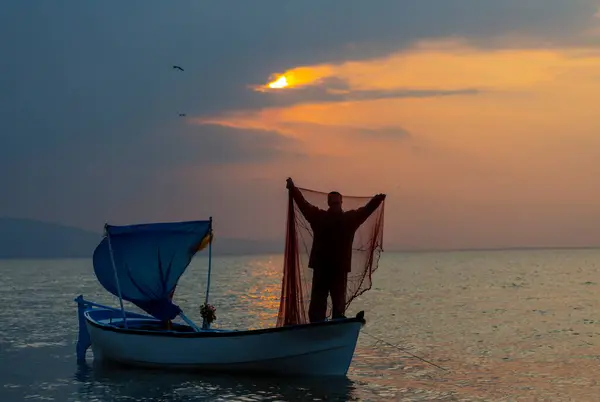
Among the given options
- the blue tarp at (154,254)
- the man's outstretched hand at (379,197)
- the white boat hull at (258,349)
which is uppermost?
the man's outstretched hand at (379,197)

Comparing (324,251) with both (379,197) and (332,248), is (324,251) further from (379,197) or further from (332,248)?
(379,197)

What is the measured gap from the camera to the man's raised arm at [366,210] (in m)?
17.4

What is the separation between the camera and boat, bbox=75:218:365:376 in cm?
1805

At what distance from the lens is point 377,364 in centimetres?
2355

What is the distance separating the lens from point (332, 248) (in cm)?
1733

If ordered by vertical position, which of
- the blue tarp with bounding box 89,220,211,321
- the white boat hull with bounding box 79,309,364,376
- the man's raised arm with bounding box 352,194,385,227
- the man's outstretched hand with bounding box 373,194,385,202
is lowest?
the white boat hull with bounding box 79,309,364,376

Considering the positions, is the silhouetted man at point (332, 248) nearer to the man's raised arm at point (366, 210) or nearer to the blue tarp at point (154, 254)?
the man's raised arm at point (366, 210)

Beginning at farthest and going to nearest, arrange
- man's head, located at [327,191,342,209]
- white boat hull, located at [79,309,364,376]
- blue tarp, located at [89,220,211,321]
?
1. blue tarp, located at [89,220,211,321]
2. white boat hull, located at [79,309,364,376]
3. man's head, located at [327,191,342,209]

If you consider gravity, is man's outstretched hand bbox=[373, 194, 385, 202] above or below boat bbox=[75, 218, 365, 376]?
above

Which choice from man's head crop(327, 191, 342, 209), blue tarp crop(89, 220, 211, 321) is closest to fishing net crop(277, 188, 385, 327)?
man's head crop(327, 191, 342, 209)

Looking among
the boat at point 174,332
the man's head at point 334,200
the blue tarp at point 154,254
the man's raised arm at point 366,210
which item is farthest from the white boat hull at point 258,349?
the man's head at point 334,200

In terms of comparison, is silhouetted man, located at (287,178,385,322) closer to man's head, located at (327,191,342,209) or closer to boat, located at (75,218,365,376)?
man's head, located at (327,191,342,209)

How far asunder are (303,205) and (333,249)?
46.4 inches

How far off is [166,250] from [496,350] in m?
13.2
